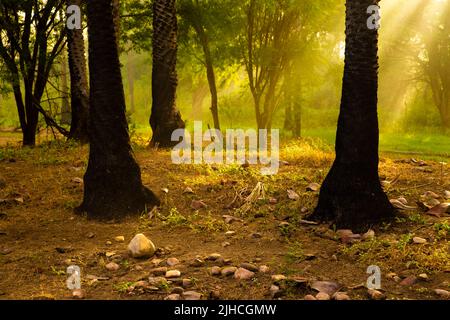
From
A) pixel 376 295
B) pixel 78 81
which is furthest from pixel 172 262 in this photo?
pixel 78 81

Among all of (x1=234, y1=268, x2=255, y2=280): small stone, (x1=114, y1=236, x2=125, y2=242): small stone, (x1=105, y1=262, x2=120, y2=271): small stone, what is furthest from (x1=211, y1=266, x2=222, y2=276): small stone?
(x1=114, y1=236, x2=125, y2=242): small stone

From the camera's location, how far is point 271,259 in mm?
5883

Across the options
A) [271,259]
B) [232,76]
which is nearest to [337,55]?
[232,76]

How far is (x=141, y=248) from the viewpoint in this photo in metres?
6.06

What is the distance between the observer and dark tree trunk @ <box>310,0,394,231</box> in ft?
21.9

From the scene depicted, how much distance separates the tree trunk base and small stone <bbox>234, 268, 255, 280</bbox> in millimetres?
1879

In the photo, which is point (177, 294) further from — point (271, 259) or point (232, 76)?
point (232, 76)

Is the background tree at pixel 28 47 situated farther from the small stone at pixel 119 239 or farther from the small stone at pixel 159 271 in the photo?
the small stone at pixel 159 271

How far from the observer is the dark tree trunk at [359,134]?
6.69 metres

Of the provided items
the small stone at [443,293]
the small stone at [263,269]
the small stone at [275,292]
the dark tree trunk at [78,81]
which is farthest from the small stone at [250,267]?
the dark tree trunk at [78,81]

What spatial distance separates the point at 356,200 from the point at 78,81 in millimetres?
9267

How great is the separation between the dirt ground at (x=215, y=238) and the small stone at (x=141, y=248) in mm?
91

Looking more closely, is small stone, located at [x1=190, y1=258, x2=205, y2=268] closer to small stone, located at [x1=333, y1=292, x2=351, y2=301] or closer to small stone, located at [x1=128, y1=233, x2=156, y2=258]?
small stone, located at [x1=128, y1=233, x2=156, y2=258]
